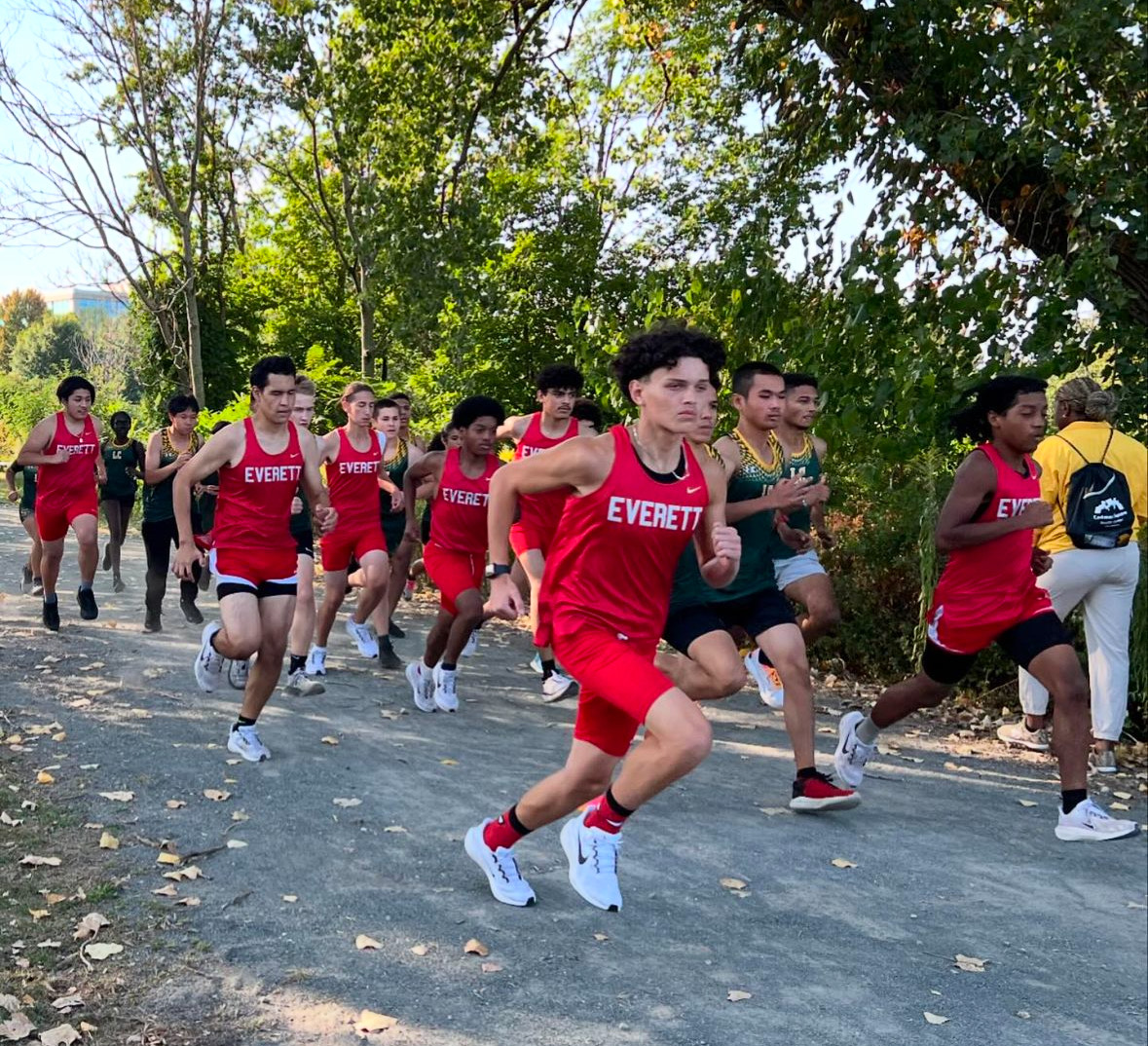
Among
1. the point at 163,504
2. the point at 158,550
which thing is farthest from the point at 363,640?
the point at 163,504

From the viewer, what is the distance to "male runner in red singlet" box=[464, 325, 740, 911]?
4.48 metres

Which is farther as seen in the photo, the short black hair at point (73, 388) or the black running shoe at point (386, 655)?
the short black hair at point (73, 388)

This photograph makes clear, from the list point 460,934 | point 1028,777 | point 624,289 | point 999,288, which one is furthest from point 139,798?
point 624,289

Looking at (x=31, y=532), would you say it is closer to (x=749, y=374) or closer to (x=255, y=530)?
(x=255, y=530)

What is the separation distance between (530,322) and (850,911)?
1120 centimetres

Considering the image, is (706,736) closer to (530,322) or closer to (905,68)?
(905,68)

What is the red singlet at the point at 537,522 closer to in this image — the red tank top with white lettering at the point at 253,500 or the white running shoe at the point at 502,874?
the red tank top with white lettering at the point at 253,500

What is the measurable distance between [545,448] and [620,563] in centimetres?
409

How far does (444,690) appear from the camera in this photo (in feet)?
27.7

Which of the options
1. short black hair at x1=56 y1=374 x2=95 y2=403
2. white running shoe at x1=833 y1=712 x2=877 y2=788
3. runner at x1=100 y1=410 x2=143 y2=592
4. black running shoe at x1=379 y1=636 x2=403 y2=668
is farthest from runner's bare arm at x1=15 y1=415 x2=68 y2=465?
white running shoe at x1=833 y1=712 x2=877 y2=788

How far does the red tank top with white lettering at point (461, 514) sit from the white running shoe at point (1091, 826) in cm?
398

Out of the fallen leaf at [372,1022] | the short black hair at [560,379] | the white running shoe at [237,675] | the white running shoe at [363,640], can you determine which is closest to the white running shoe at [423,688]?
the white running shoe at [237,675]

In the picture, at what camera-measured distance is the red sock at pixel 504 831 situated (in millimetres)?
4859

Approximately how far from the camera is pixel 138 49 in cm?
2286
